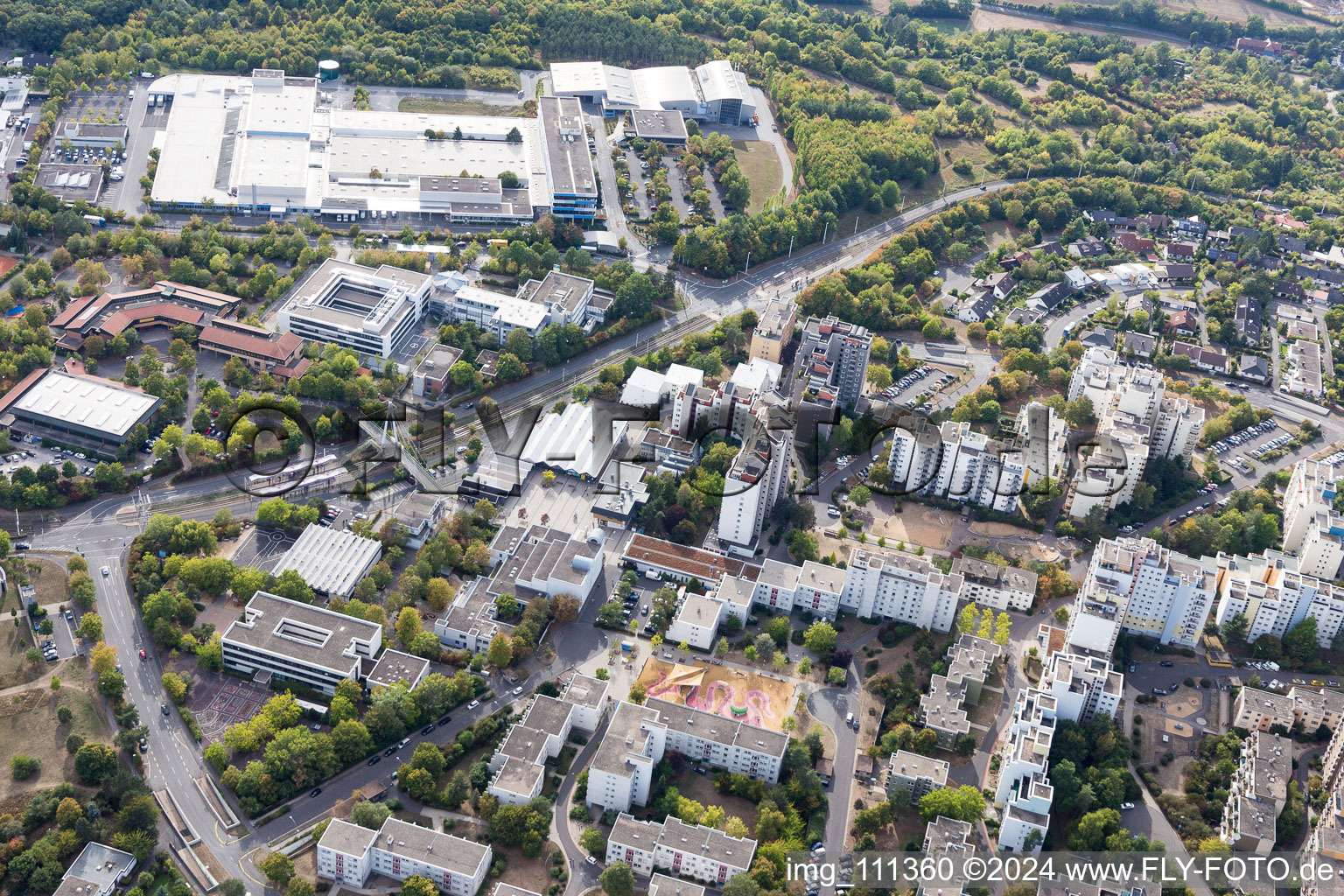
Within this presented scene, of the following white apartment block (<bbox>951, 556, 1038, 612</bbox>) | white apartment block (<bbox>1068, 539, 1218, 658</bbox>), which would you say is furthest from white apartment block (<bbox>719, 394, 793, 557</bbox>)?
white apartment block (<bbox>1068, 539, 1218, 658</bbox>)

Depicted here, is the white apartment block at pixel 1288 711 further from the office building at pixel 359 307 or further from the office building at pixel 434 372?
the office building at pixel 359 307

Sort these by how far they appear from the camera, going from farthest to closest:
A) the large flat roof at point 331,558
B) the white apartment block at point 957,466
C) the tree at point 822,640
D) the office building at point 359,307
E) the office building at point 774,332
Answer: the office building at point 774,332 → the office building at point 359,307 → the white apartment block at point 957,466 → the large flat roof at point 331,558 → the tree at point 822,640

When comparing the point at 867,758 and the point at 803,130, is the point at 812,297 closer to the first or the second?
the point at 803,130

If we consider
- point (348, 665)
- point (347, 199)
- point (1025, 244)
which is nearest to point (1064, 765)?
point (348, 665)

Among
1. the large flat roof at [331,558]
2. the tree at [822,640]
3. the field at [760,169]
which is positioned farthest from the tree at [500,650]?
the field at [760,169]

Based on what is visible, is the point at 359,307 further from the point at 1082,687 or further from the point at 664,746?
the point at 1082,687

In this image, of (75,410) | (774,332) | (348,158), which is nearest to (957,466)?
(774,332)

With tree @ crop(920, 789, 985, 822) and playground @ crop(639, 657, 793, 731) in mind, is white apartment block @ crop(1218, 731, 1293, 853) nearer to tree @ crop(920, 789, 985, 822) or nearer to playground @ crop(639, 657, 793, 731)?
tree @ crop(920, 789, 985, 822)
